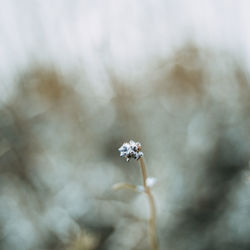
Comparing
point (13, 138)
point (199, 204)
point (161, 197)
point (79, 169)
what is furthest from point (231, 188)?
point (13, 138)

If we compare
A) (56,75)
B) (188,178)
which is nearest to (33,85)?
(56,75)

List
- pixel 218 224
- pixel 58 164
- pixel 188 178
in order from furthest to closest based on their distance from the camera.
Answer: pixel 58 164 < pixel 188 178 < pixel 218 224

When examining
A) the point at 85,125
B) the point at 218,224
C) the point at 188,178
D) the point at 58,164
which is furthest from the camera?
the point at 85,125

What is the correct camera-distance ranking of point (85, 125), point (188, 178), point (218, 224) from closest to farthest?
point (218, 224), point (188, 178), point (85, 125)

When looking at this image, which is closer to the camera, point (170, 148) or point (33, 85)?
point (170, 148)

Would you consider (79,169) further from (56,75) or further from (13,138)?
(56,75)

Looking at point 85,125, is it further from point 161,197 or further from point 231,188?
point 231,188

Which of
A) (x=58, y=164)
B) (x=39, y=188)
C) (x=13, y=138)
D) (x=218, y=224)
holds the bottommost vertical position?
(x=218, y=224)

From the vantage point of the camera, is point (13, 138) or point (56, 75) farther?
point (56, 75)

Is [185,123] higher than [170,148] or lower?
higher
